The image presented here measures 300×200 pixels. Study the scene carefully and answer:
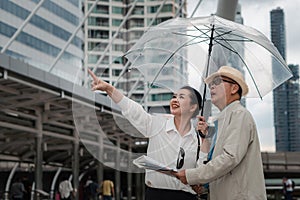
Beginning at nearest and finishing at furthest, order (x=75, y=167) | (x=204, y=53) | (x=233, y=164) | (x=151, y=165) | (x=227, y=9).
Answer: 1. (x=233, y=164)
2. (x=151, y=165)
3. (x=204, y=53)
4. (x=227, y=9)
5. (x=75, y=167)

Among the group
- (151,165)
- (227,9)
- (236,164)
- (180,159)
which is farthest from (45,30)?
(236,164)

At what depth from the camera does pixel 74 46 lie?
46812mm

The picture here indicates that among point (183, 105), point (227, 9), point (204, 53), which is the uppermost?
point (227, 9)

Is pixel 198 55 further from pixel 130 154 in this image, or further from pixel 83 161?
pixel 83 161

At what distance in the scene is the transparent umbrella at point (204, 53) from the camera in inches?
142

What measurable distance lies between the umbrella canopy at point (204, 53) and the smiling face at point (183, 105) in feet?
0.39

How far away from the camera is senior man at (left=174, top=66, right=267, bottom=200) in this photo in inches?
119

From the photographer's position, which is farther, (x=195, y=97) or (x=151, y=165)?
(x=195, y=97)

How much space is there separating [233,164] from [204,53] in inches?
36.5

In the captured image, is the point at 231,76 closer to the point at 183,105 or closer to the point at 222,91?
the point at 222,91

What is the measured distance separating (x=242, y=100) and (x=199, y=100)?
Answer: 0.73 ft

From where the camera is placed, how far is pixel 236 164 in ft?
9.89


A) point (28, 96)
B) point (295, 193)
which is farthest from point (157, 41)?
point (295, 193)

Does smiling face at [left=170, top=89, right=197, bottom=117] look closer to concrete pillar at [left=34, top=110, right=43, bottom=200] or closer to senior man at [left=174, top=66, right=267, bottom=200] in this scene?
senior man at [left=174, top=66, right=267, bottom=200]
